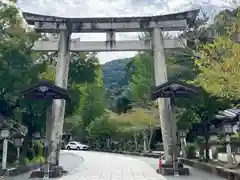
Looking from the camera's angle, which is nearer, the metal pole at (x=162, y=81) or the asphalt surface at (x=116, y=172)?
the asphalt surface at (x=116, y=172)

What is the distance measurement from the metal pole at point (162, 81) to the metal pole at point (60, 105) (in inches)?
168

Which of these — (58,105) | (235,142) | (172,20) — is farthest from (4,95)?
(235,142)

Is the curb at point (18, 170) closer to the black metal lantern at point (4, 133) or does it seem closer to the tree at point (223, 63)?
the black metal lantern at point (4, 133)

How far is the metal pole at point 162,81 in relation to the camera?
16719 millimetres

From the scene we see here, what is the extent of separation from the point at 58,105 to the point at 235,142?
1141 cm

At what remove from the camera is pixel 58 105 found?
16828 millimetres

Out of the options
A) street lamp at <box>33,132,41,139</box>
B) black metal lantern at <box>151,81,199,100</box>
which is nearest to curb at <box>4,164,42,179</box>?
street lamp at <box>33,132,41,139</box>

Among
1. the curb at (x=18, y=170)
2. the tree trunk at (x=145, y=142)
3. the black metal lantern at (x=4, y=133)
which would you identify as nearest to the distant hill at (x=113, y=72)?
the tree trunk at (x=145, y=142)

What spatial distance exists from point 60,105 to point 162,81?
481 centimetres

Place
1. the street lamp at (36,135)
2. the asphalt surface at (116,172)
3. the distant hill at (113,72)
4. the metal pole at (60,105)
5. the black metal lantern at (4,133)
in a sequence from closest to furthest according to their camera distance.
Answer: the asphalt surface at (116,172) → the black metal lantern at (4,133) → the metal pole at (60,105) → the street lamp at (36,135) → the distant hill at (113,72)

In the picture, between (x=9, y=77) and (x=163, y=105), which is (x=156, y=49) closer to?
(x=163, y=105)

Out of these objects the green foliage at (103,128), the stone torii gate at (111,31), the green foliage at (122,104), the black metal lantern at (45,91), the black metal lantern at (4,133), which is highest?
the green foliage at (122,104)

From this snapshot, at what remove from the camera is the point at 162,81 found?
17.6 m

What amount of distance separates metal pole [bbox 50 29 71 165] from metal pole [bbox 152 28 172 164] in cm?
426
